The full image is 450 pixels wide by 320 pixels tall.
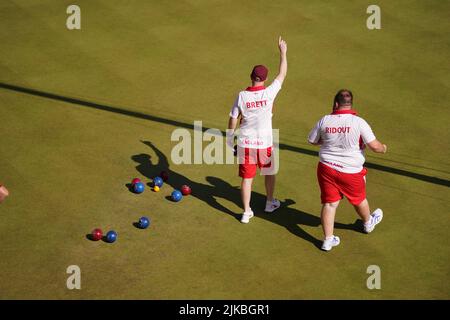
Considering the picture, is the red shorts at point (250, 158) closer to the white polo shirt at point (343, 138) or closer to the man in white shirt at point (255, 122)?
the man in white shirt at point (255, 122)

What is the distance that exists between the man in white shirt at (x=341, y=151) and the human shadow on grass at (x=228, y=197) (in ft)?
2.49

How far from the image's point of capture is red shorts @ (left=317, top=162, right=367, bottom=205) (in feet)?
27.5

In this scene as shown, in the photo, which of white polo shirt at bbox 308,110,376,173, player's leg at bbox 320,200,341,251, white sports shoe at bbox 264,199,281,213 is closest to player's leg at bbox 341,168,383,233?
white polo shirt at bbox 308,110,376,173

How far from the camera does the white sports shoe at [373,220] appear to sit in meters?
9.13

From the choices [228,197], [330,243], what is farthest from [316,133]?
[228,197]

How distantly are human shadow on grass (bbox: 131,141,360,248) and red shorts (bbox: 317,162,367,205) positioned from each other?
943 millimetres

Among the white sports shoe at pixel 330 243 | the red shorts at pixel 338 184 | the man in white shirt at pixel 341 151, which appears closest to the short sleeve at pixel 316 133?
the man in white shirt at pixel 341 151

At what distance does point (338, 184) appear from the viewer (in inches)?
334

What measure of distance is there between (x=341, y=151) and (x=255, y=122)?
1358 millimetres

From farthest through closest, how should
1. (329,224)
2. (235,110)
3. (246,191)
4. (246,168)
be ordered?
1. (246,191)
2. (246,168)
3. (235,110)
4. (329,224)

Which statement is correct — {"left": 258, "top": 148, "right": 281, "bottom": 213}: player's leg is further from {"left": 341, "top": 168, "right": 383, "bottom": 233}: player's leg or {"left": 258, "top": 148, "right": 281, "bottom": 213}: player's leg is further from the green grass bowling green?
{"left": 341, "top": 168, "right": 383, "bottom": 233}: player's leg

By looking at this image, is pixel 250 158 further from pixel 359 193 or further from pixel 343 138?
pixel 359 193
